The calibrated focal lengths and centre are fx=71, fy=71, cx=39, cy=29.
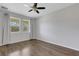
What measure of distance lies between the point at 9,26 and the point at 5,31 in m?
0.47

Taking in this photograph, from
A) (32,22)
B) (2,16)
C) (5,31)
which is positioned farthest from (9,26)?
(32,22)

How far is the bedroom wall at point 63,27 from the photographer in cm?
362

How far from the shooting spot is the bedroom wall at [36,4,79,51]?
3.62 metres

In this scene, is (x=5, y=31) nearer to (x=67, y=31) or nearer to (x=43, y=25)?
(x=43, y=25)

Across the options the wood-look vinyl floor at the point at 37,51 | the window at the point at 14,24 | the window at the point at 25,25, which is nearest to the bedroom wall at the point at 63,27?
the wood-look vinyl floor at the point at 37,51

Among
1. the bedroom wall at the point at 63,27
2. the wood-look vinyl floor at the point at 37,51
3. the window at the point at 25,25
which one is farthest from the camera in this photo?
the window at the point at 25,25

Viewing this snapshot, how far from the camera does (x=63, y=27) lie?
4.30 metres

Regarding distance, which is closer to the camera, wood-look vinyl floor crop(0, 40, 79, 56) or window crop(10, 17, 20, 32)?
wood-look vinyl floor crop(0, 40, 79, 56)

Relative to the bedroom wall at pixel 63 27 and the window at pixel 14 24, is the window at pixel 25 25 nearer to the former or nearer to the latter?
the window at pixel 14 24

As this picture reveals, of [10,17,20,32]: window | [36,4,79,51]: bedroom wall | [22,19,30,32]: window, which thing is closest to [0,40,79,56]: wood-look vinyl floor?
[36,4,79,51]: bedroom wall

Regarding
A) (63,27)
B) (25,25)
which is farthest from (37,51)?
(25,25)

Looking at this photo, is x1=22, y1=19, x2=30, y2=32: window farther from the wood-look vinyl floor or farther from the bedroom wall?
the wood-look vinyl floor

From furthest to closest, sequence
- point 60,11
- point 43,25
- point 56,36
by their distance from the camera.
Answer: point 43,25 < point 56,36 < point 60,11

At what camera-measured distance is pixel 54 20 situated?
5035 millimetres
